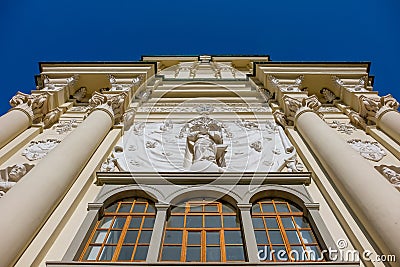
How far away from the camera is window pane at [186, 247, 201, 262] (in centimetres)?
686

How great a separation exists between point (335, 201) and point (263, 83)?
10226 millimetres

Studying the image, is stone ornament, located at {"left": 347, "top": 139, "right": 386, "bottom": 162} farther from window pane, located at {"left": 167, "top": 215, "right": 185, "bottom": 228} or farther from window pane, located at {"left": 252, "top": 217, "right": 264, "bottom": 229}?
window pane, located at {"left": 167, "top": 215, "right": 185, "bottom": 228}

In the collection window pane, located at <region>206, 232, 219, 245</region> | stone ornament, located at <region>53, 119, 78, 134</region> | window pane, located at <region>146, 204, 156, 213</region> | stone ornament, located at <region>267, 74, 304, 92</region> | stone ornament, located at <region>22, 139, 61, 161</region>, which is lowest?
window pane, located at <region>206, 232, 219, 245</region>

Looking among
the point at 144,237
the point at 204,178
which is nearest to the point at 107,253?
the point at 144,237

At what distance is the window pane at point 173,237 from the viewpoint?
745cm

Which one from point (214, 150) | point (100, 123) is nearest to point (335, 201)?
point (214, 150)

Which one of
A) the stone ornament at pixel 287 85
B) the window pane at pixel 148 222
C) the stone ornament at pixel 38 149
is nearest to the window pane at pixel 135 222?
the window pane at pixel 148 222

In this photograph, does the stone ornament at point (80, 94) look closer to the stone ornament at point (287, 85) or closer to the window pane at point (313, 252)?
the stone ornament at point (287, 85)

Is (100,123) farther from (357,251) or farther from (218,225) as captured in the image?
(357,251)

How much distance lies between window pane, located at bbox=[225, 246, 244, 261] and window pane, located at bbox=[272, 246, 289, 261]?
629mm

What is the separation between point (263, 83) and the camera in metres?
17.7

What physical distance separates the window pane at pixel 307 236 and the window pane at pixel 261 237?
2.50 ft

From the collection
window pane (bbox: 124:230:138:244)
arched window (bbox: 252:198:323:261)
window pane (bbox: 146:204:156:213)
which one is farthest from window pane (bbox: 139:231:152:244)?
arched window (bbox: 252:198:323:261)

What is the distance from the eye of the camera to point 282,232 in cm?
766
